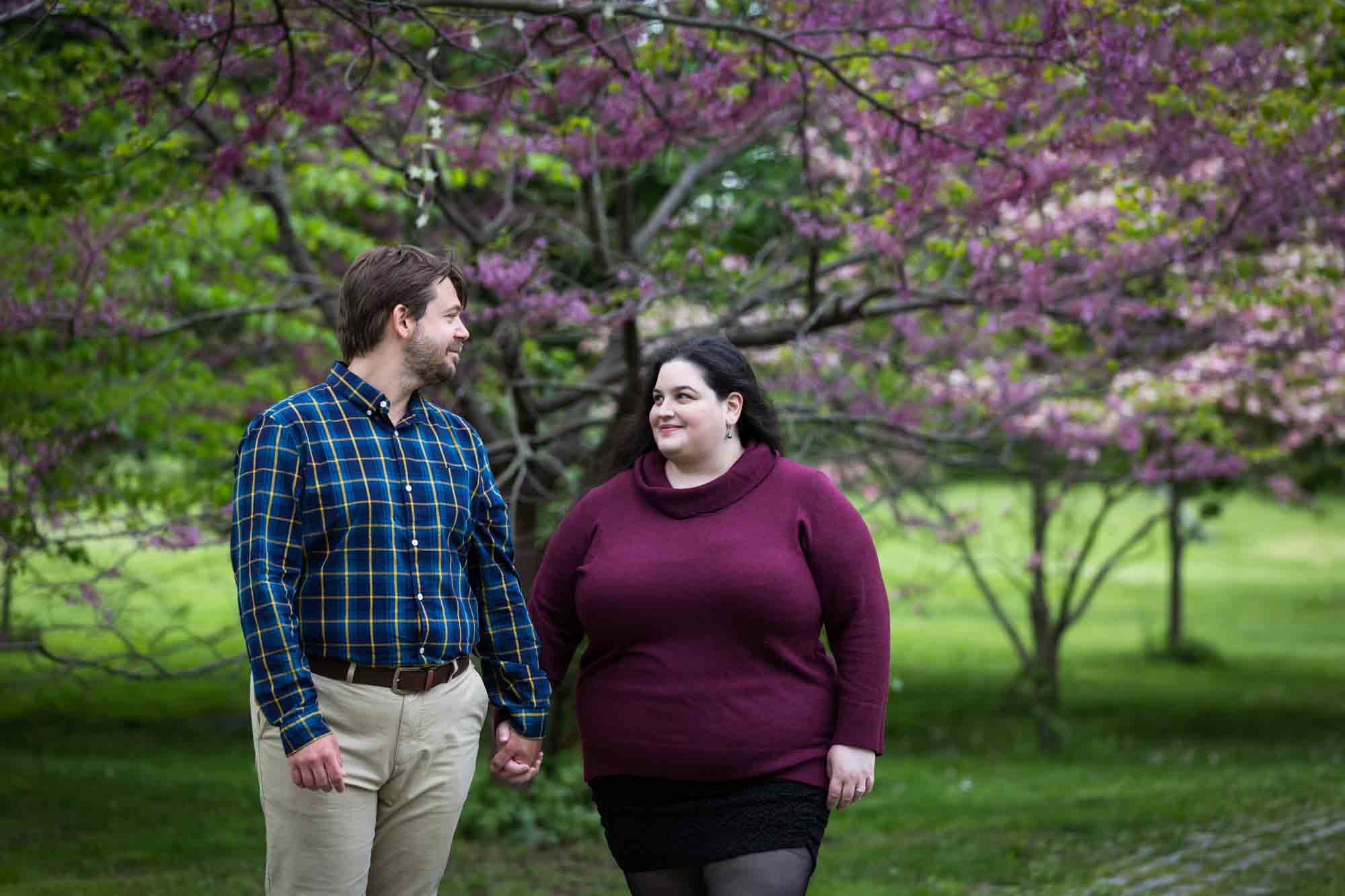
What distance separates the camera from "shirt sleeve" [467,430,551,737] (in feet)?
10.9

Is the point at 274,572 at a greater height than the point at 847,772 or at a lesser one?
greater

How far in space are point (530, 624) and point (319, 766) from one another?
0.67m

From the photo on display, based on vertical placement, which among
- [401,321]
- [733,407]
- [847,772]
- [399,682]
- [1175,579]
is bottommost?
[1175,579]

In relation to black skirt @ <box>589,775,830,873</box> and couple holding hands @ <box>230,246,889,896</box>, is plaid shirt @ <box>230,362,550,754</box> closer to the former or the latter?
couple holding hands @ <box>230,246,889,896</box>

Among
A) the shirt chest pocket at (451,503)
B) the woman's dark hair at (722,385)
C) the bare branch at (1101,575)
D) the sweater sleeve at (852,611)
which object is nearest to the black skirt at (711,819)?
the sweater sleeve at (852,611)

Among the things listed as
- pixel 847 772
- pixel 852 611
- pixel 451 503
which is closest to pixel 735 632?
pixel 852 611

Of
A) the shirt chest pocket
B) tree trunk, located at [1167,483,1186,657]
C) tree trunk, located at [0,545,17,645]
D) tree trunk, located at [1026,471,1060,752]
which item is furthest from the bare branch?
the shirt chest pocket

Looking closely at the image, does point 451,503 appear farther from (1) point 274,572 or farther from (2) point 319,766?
(2) point 319,766

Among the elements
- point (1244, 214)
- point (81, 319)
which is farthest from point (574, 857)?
point (1244, 214)

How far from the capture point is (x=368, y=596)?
9.78 ft

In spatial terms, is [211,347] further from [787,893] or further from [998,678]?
[998,678]

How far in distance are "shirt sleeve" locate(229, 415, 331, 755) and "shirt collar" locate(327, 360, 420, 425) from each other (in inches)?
7.1

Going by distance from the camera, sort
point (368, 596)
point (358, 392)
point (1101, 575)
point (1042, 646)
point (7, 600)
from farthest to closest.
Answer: point (1042, 646)
point (1101, 575)
point (7, 600)
point (358, 392)
point (368, 596)

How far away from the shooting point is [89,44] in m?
7.44
